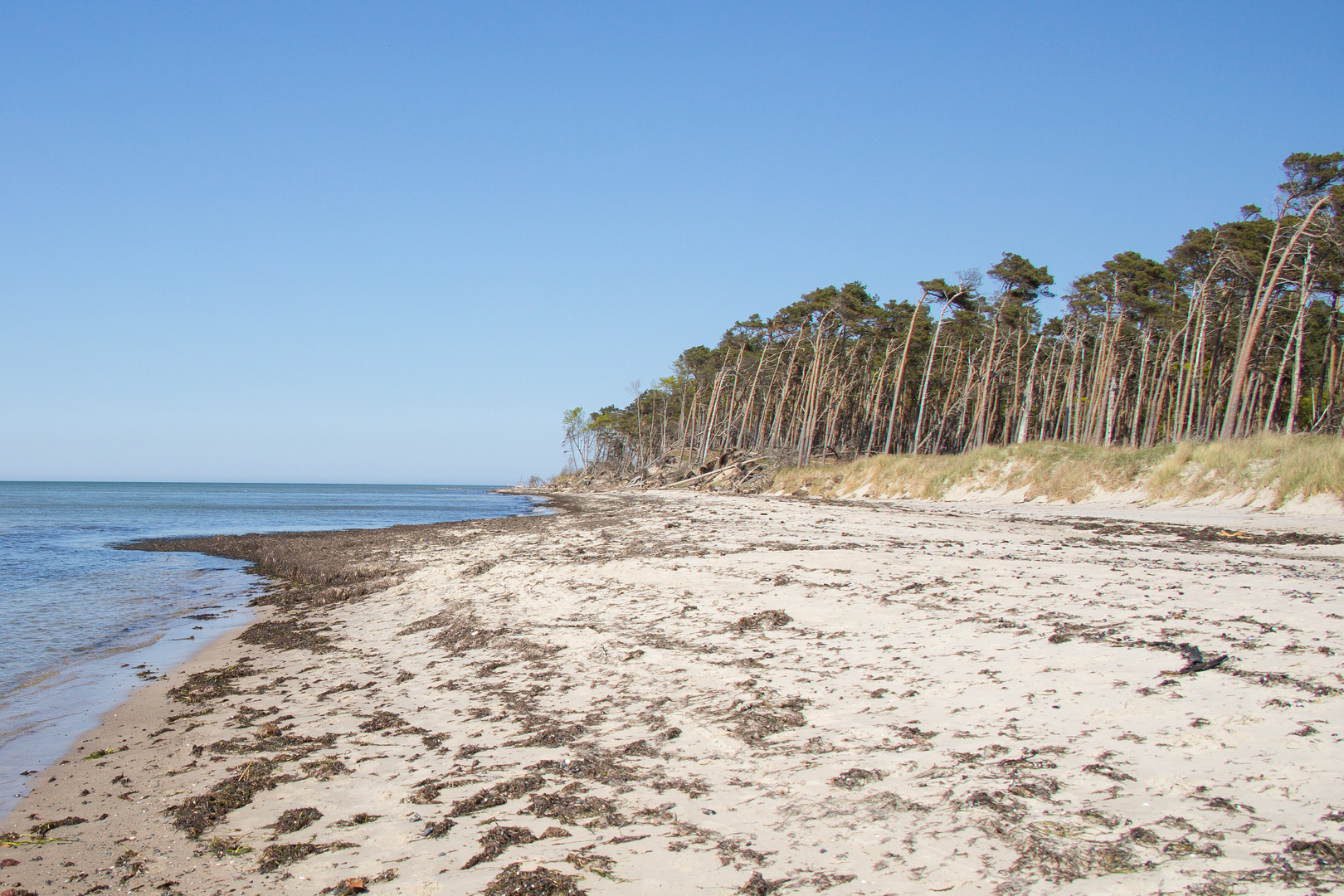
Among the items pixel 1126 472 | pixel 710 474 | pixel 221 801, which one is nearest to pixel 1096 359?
pixel 710 474

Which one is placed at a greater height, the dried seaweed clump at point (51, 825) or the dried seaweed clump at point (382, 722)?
the dried seaweed clump at point (382, 722)

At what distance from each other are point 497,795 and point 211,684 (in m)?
4.81

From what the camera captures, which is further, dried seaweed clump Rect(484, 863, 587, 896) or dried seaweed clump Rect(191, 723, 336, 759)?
dried seaweed clump Rect(191, 723, 336, 759)

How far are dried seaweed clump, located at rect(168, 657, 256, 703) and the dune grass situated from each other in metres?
18.3

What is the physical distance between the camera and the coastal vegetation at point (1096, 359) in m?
25.4

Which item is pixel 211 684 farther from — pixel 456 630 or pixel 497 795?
pixel 497 795

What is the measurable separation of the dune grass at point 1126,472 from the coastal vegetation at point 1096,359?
0.12 m

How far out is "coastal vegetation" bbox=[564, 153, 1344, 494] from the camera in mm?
25422

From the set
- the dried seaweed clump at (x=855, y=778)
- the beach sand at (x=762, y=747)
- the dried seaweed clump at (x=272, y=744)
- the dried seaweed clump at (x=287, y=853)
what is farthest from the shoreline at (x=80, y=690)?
the dried seaweed clump at (x=855, y=778)

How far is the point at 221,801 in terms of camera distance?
4.29 metres

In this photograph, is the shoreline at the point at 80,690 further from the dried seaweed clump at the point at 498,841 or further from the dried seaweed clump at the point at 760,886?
the dried seaweed clump at the point at 760,886

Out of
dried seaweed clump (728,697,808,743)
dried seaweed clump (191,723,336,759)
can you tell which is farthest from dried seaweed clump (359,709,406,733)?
dried seaweed clump (728,697,808,743)

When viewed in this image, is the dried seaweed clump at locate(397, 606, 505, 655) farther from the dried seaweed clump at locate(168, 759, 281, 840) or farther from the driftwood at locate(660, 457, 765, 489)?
the driftwood at locate(660, 457, 765, 489)

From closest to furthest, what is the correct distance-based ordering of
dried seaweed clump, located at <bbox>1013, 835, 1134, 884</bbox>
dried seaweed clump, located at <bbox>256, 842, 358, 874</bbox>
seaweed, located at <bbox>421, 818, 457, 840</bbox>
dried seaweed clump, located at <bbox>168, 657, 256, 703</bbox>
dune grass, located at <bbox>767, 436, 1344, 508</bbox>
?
dried seaweed clump, located at <bbox>1013, 835, 1134, 884</bbox> → dried seaweed clump, located at <bbox>256, 842, 358, 874</bbox> → seaweed, located at <bbox>421, 818, 457, 840</bbox> → dried seaweed clump, located at <bbox>168, 657, 256, 703</bbox> → dune grass, located at <bbox>767, 436, 1344, 508</bbox>
